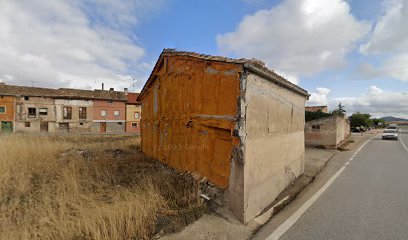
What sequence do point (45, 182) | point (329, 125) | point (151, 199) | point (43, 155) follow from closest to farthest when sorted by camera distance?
point (151, 199)
point (45, 182)
point (43, 155)
point (329, 125)

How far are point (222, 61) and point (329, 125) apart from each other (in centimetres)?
1486

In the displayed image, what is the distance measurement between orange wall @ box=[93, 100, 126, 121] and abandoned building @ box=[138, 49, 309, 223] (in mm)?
36517

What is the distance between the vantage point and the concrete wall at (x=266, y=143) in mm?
4121

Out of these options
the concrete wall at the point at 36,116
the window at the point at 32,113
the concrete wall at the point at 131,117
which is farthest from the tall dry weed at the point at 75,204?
the concrete wall at the point at 131,117

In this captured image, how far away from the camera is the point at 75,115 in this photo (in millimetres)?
37656

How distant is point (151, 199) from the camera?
4.43 meters

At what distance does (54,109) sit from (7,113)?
21.0 feet

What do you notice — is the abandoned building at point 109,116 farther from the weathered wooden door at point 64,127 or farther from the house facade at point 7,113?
the house facade at point 7,113

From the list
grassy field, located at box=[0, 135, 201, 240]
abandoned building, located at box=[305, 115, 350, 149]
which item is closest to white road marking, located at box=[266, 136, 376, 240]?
grassy field, located at box=[0, 135, 201, 240]

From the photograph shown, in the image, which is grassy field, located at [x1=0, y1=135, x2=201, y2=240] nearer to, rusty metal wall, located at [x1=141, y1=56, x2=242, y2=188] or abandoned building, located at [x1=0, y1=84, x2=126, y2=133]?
rusty metal wall, located at [x1=141, y1=56, x2=242, y2=188]

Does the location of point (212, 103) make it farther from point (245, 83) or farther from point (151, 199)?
point (151, 199)

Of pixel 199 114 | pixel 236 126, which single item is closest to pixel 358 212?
pixel 236 126

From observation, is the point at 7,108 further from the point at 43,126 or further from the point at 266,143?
the point at 266,143

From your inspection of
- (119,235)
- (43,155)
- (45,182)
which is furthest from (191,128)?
(43,155)
